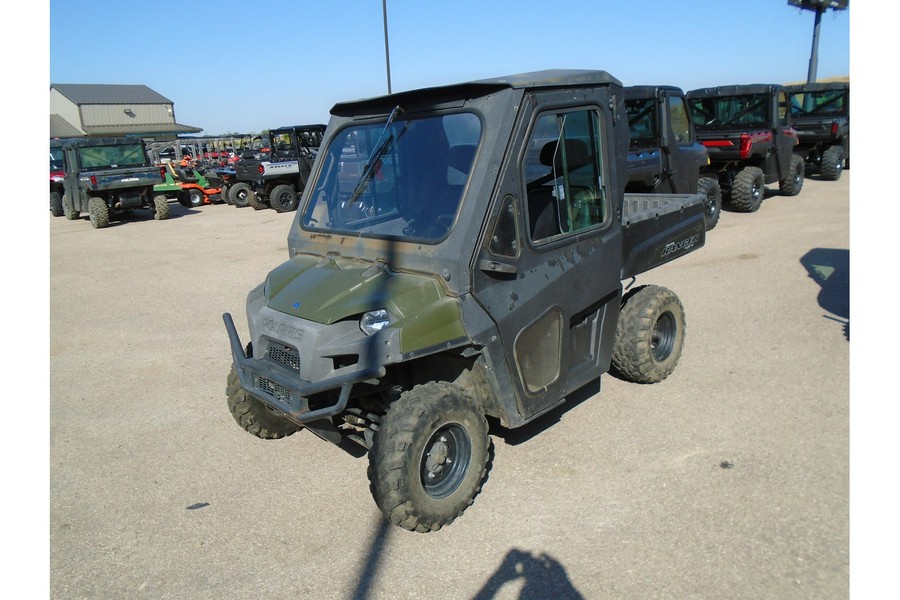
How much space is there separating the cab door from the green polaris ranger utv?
11mm

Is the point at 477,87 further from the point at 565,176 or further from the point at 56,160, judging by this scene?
the point at 56,160

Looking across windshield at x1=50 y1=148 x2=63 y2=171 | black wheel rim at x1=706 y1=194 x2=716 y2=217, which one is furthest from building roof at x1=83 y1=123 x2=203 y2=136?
black wheel rim at x1=706 y1=194 x2=716 y2=217

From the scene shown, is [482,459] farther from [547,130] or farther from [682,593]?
[547,130]

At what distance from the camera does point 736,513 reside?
3.40m

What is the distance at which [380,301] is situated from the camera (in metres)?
3.26

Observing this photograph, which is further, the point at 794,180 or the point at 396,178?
the point at 794,180

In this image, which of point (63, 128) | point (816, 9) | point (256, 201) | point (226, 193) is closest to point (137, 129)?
point (63, 128)

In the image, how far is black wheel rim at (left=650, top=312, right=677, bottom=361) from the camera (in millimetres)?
5090

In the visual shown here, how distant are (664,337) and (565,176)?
1.98 m

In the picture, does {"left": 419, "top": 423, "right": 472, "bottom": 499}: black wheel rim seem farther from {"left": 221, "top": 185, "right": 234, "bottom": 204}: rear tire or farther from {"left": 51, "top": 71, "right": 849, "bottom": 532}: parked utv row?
{"left": 221, "top": 185, "right": 234, "bottom": 204}: rear tire

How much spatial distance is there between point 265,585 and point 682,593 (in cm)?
192

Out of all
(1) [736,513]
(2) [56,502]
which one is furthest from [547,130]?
(2) [56,502]

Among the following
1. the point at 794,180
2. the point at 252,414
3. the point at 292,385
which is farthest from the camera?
the point at 794,180

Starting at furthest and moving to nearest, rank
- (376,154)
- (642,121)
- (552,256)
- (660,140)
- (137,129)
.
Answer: (137,129)
(642,121)
(660,140)
(376,154)
(552,256)
